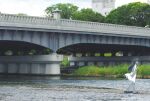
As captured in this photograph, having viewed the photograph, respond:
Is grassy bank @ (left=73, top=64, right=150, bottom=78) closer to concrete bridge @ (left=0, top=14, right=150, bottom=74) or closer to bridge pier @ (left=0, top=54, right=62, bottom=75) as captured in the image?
concrete bridge @ (left=0, top=14, right=150, bottom=74)

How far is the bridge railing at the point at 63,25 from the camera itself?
100750mm

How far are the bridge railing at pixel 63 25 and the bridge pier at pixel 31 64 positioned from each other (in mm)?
6785

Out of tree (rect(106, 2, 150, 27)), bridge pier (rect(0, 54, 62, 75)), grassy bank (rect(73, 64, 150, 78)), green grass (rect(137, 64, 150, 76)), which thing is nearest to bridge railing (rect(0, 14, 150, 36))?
bridge pier (rect(0, 54, 62, 75))

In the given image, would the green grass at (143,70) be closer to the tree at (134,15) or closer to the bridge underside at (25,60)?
the bridge underside at (25,60)

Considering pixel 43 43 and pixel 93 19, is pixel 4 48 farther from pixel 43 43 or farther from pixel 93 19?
pixel 93 19

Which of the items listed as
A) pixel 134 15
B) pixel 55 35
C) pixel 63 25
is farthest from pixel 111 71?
pixel 134 15

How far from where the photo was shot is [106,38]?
120 metres

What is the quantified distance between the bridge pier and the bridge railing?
22.3ft

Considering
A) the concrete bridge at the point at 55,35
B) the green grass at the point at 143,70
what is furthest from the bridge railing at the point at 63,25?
the green grass at the point at 143,70

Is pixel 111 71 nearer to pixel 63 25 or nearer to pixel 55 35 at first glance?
pixel 55 35

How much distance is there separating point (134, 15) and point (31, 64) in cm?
7383

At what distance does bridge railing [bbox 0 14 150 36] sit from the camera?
101 meters

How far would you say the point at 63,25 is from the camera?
111 meters

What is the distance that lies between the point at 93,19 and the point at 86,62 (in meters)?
50.4
